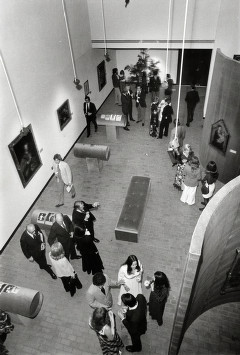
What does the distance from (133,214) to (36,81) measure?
15.1 feet

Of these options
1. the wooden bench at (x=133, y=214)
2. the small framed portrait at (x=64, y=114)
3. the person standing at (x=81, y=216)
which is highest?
the small framed portrait at (x=64, y=114)

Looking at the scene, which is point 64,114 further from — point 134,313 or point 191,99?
point 134,313

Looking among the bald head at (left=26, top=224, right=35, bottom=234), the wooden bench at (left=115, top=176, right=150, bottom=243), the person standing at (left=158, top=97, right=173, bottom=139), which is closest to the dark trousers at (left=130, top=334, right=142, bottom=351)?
the wooden bench at (left=115, top=176, right=150, bottom=243)

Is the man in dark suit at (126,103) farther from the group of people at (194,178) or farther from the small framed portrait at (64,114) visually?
the group of people at (194,178)

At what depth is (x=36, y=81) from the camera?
25.7ft

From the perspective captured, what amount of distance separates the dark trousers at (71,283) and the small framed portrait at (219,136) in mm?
5457

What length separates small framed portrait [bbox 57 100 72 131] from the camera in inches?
369

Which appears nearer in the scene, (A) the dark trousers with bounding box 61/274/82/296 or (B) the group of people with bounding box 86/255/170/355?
(B) the group of people with bounding box 86/255/170/355

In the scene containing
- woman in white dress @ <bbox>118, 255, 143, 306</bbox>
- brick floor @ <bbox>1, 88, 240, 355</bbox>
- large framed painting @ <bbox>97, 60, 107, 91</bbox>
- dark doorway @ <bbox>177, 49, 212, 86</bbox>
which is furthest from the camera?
dark doorway @ <bbox>177, 49, 212, 86</bbox>

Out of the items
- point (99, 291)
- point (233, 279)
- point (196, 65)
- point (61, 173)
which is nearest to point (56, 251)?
point (99, 291)

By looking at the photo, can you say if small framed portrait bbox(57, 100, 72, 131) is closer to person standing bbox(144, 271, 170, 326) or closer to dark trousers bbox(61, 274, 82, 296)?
dark trousers bbox(61, 274, 82, 296)

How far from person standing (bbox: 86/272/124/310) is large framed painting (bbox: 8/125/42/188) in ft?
13.3

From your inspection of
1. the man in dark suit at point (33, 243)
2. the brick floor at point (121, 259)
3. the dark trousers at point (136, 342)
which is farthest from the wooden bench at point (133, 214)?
the dark trousers at point (136, 342)

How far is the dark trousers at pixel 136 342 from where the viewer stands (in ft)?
15.5
